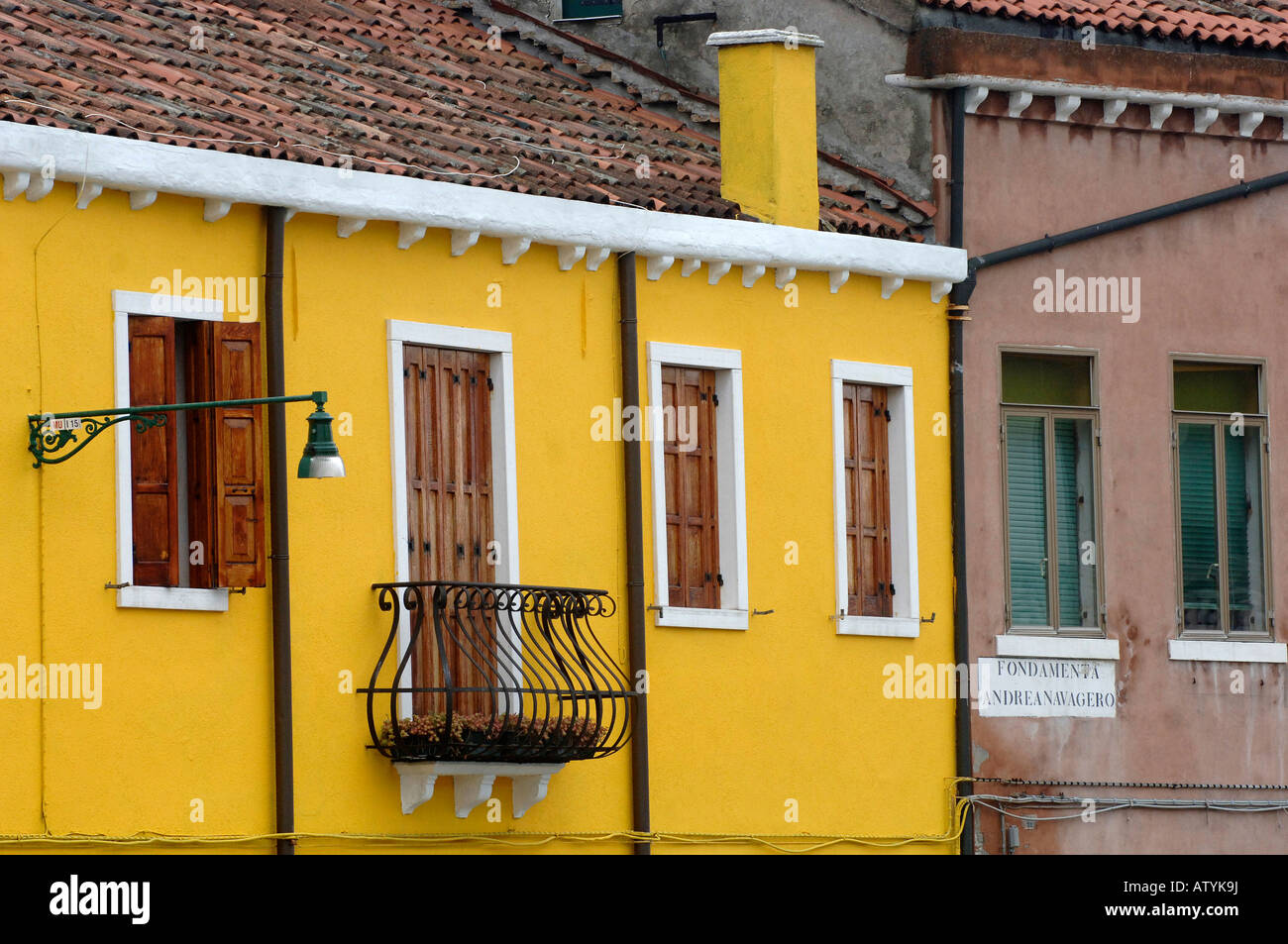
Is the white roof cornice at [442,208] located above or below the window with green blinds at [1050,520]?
above

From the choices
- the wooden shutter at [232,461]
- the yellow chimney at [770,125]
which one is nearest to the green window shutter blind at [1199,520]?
the yellow chimney at [770,125]

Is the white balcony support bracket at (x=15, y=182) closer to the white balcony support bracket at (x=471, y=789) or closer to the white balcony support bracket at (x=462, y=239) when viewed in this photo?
the white balcony support bracket at (x=462, y=239)

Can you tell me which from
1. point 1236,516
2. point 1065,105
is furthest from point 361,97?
point 1236,516

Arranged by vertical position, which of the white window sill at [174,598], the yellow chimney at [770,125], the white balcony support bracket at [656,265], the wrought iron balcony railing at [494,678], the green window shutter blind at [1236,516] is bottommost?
the wrought iron balcony railing at [494,678]

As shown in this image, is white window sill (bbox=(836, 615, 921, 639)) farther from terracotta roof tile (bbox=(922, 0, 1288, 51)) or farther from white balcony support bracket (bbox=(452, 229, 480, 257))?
terracotta roof tile (bbox=(922, 0, 1288, 51))

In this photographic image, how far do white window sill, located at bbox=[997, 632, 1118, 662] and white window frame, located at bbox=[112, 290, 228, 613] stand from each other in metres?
6.46

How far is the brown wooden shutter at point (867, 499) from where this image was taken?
2144cm

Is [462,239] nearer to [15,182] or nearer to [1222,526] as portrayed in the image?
[15,182]

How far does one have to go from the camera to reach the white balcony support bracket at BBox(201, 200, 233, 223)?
18000 mm

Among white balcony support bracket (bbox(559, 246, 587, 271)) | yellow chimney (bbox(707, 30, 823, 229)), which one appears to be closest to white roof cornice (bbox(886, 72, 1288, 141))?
yellow chimney (bbox(707, 30, 823, 229))

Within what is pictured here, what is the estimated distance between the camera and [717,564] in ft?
68.1

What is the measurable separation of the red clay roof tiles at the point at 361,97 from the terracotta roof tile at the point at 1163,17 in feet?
5.48
